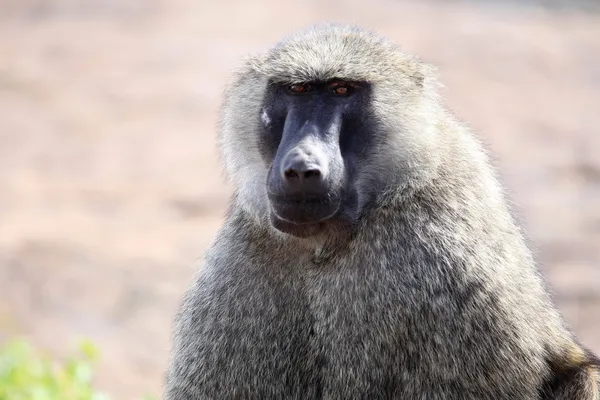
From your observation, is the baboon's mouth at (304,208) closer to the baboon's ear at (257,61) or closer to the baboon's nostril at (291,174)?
the baboon's nostril at (291,174)

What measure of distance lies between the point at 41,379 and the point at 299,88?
8.12 feet

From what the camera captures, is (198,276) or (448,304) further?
(198,276)

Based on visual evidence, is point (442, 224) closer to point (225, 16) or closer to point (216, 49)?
point (216, 49)

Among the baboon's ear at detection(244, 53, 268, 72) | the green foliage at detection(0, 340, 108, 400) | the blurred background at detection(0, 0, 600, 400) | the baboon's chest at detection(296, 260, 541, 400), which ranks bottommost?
the blurred background at detection(0, 0, 600, 400)

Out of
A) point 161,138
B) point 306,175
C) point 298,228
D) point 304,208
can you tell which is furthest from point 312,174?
point 161,138

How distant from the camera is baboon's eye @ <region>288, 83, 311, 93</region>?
3.74m

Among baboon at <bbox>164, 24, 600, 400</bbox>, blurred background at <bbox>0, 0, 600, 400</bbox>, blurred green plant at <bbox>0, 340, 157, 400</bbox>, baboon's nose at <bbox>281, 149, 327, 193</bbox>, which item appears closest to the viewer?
baboon's nose at <bbox>281, 149, 327, 193</bbox>

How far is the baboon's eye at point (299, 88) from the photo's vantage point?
3.74m

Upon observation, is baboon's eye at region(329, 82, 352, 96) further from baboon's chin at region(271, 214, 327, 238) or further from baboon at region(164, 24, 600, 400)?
baboon's chin at region(271, 214, 327, 238)

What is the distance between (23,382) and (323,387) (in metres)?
2.37

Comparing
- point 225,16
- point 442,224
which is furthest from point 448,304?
point 225,16

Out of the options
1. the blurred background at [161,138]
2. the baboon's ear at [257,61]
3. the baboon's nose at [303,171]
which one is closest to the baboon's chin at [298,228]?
the baboon's nose at [303,171]

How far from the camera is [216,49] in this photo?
11508 millimetres

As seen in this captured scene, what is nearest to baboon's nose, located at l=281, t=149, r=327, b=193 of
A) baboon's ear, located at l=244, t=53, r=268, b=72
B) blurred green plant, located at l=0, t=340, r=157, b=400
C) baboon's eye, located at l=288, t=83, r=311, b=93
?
baboon's eye, located at l=288, t=83, r=311, b=93
